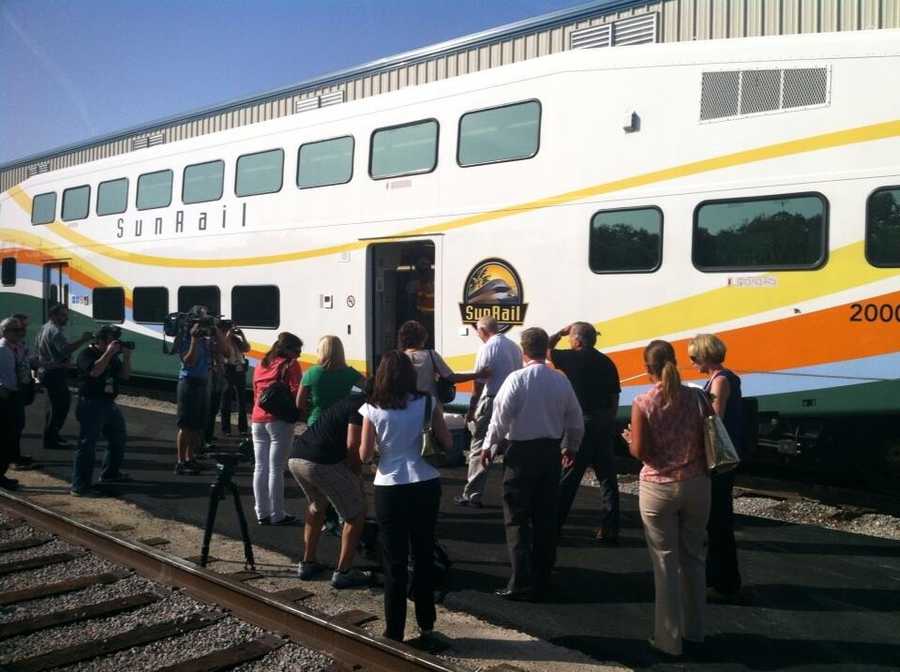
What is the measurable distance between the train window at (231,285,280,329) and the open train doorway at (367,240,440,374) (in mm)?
2019

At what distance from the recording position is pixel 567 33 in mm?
16031

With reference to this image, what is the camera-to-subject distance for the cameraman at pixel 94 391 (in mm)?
8016

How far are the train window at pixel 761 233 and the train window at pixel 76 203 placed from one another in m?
13.0

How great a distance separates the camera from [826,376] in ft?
23.6

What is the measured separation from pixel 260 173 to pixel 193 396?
474 cm

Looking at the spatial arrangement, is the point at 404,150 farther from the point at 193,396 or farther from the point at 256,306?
the point at 193,396

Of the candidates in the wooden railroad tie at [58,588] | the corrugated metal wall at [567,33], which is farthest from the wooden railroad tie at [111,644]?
the corrugated metal wall at [567,33]

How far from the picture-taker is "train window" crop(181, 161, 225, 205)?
13289 mm

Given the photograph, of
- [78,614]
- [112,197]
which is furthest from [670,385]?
[112,197]

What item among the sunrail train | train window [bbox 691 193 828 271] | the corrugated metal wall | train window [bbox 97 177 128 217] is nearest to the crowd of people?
the sunrail train

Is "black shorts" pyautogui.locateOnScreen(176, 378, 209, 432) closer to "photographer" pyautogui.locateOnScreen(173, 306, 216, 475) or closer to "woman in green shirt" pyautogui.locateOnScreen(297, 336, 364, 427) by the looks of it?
"photographer" pyautogui.locateOnScreen(173, 306, 216, 475)

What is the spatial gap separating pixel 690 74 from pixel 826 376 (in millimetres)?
3238

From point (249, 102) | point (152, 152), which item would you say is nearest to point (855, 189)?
point (152, 152)

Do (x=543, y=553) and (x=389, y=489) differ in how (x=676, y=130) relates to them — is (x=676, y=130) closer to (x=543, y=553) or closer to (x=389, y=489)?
(x=543, y=553)
